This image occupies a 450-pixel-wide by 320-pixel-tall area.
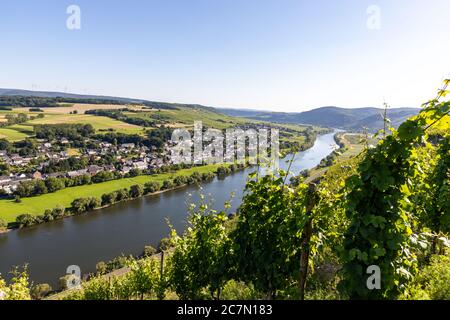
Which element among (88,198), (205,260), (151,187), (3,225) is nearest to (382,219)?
(205,260)

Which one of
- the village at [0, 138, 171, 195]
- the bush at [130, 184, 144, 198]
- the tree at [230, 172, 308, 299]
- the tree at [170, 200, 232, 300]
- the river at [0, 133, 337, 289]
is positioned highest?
the tree at [230, 172, 308, 299]

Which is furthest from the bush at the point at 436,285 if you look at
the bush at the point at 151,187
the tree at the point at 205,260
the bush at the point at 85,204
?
the bush at the point at 151,187

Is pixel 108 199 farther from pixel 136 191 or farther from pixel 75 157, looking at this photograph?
pixel 75 157

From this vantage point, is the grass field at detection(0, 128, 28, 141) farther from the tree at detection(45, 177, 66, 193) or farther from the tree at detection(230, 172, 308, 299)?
the tree at detection(230, 172, 308, 299)

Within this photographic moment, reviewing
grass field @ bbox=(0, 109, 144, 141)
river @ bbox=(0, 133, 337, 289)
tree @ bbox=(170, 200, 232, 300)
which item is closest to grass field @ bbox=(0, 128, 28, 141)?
grass field @ bbox=(0, 109, 144, 141)

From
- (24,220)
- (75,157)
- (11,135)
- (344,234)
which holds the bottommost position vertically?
(24,220)

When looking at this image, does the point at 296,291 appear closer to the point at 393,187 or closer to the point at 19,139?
the point at 393,187
